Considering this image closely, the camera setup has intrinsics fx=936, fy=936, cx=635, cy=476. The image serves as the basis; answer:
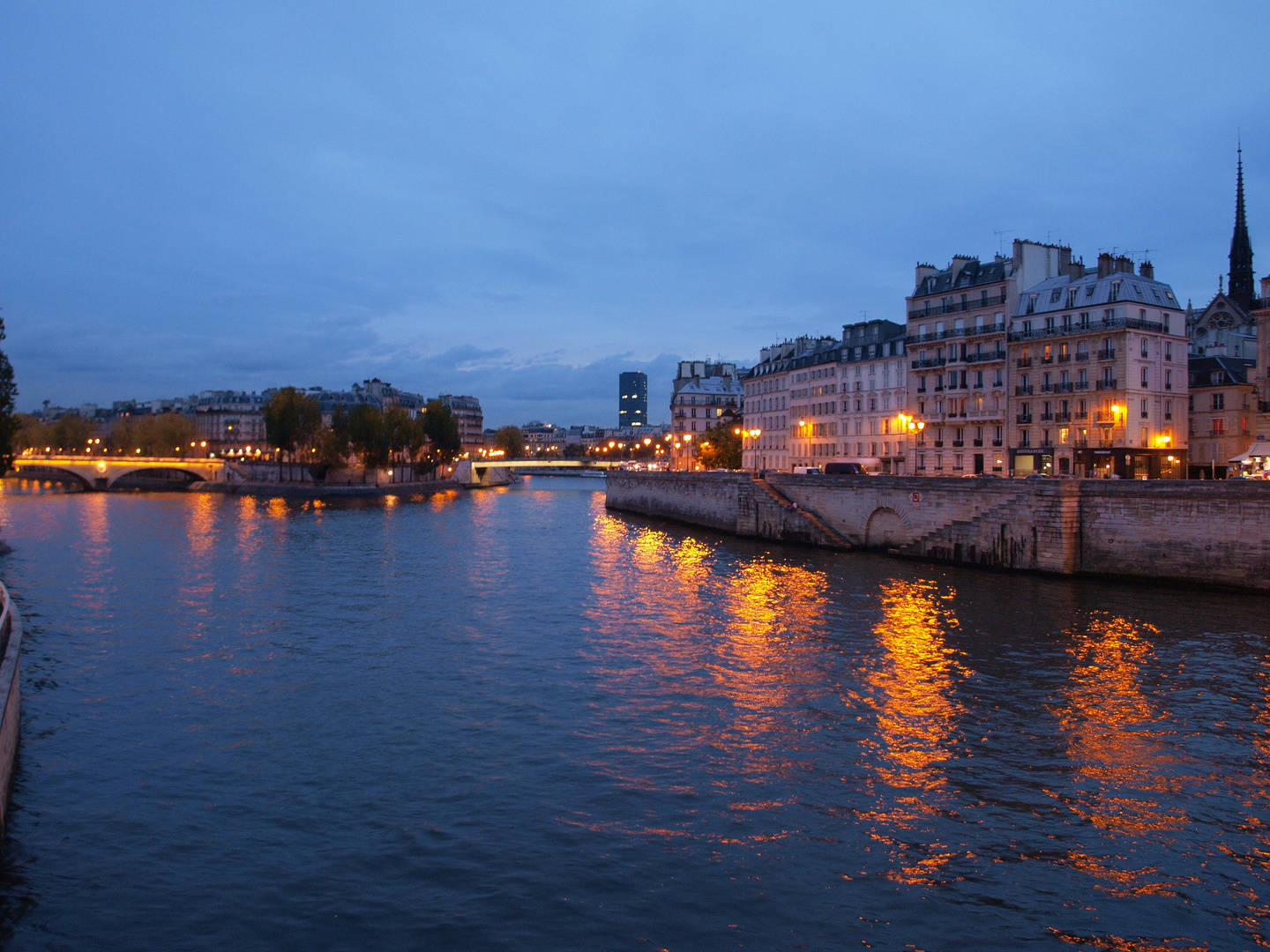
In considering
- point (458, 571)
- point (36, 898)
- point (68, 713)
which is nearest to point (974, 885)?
point (36, 898)

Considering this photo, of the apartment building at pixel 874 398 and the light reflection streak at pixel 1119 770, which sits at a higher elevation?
the apartment building at pixel 874 398

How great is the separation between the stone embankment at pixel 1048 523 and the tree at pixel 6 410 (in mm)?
40469

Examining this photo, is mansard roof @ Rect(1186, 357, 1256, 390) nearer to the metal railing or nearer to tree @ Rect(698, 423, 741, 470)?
the metal railing

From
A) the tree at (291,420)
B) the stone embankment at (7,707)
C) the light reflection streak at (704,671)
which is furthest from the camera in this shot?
the tree at (291,420)

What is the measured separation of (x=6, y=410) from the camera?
49.3m

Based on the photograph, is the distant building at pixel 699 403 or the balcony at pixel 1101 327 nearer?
the balcony at pixel 1101 327

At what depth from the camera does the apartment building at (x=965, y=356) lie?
58812 millimetres

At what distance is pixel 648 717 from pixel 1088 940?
9091mm

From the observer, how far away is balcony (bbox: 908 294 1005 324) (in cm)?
5894

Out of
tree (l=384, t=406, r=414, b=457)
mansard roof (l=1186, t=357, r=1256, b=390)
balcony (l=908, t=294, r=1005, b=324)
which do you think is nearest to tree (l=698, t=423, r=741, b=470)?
balcony (l=908, t=294, r=1005, b=324)

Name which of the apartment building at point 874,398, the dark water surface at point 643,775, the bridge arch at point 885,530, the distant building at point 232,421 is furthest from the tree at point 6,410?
the distant building at point 232,421

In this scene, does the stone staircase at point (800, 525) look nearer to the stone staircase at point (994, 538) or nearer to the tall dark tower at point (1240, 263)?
the stone staircase at point (994, 538)

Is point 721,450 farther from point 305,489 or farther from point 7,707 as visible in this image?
point 7,707

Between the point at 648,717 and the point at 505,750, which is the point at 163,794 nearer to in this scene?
the point at 505,750
